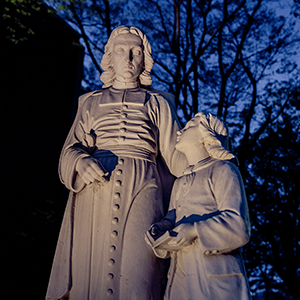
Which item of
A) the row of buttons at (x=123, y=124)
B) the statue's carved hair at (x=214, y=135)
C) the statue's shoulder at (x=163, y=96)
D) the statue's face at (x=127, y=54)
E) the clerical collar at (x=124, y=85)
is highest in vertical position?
the statue's face at (x=127, y=54)

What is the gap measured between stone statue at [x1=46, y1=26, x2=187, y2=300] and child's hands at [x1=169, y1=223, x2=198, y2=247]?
0.52 meters

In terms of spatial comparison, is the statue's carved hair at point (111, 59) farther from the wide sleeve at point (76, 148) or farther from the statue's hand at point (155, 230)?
the statue's hand at point (155, 230)

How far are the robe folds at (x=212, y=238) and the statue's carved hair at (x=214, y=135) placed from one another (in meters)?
0.09

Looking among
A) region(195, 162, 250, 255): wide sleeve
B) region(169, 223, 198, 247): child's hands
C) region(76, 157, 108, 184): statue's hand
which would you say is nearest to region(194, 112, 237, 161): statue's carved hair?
region(195, 162, 250, 255): wide sleeve

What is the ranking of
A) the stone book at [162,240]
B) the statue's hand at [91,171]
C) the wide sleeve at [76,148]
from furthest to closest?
1. the wide sleeve at [76,148]
2. the statue's hand at [91,171]
3. the stone book at [162,240]

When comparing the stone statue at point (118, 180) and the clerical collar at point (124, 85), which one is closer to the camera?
the stone statue at point (118, 180)

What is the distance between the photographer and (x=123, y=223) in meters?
4.00

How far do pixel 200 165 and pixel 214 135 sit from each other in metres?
0.30

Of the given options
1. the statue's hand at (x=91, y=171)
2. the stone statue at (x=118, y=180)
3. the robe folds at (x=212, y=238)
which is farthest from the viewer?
the statue's hand at (x=91, y=171)

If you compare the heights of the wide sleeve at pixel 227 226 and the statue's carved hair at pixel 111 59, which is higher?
the statue's carved hair at pixel 111 59

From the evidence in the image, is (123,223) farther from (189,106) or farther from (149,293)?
(189,106)

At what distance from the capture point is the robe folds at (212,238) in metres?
3.38

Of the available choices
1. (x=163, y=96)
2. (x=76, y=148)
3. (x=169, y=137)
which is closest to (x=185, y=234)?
(x=169, y=137)

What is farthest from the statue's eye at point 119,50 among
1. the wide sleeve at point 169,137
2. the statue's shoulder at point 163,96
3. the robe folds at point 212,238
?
the robe folds at point 212,238
